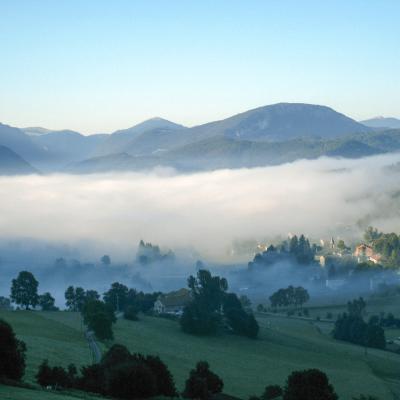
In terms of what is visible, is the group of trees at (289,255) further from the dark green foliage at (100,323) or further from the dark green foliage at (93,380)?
the dark green foliage at (93,380)

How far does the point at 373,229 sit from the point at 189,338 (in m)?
128

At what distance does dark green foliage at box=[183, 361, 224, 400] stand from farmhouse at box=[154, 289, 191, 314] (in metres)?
38.5

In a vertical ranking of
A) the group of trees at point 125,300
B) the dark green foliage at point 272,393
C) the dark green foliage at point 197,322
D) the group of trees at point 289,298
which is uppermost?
the group of trees at point 289,298

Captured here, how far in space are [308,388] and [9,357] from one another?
43.6 ft

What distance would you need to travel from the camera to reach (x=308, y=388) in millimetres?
35031

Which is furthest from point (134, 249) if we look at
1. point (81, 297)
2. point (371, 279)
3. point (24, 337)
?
point (24, 337)

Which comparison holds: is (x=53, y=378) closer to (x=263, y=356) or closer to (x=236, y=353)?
(x=236, y=353)

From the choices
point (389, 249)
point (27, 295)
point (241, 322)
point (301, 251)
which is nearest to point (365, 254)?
point (389, 249)

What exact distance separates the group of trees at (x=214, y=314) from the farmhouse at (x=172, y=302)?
3.84 m

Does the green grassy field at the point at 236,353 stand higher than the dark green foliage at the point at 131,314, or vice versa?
the dark green foliage at the point at 131,314

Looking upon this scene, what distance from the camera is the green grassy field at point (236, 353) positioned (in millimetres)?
44719

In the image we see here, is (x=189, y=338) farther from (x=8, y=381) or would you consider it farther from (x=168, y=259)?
(x=168, y=259)

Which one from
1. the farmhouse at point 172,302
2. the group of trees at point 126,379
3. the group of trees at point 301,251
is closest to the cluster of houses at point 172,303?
the farmhouse at point 172,302

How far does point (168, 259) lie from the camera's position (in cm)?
16375
